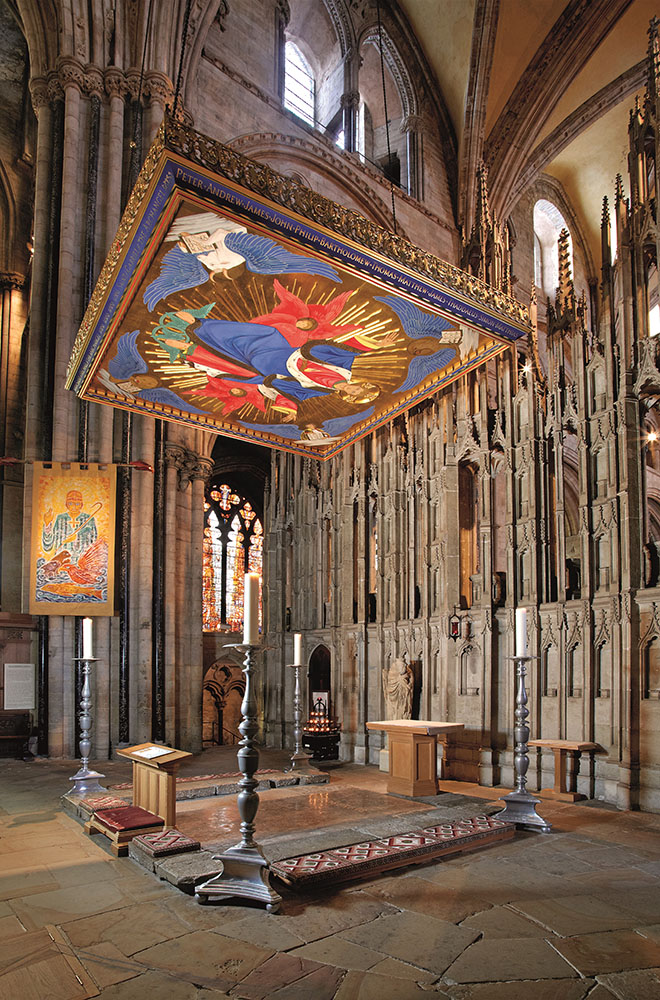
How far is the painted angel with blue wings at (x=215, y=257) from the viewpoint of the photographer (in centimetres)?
666

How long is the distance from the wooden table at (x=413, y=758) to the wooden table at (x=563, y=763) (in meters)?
1.34

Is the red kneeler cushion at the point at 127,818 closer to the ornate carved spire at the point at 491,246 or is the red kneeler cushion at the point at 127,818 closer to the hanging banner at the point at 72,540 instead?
the hanging banner at the point at 72,540

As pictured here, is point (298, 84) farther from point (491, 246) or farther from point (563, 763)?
point (563, 763)

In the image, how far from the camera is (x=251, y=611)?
5102 millimetres

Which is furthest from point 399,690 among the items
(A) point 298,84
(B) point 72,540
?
(A) point 298,84

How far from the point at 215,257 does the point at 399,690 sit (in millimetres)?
7466

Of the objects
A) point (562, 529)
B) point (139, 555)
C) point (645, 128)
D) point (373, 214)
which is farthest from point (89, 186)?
point (562, 529)

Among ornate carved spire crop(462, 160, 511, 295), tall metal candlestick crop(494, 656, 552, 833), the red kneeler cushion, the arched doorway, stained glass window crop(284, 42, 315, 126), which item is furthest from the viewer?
the arched doorway

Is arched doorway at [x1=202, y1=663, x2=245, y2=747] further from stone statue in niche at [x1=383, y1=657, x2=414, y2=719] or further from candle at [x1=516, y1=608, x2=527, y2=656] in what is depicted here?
candle at [x1=516, y1=608, x2=527, y2=656]

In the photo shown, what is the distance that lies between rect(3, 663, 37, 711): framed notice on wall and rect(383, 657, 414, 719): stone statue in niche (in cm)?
568

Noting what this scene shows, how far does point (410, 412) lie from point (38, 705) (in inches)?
313

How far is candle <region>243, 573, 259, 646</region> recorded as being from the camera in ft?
16.4

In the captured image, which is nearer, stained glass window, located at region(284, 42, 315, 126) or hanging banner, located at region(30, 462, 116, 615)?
hanging banner, located at region(30, 462, 116, 615)

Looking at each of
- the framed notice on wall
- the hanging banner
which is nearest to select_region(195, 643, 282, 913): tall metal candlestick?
the hanging banner
